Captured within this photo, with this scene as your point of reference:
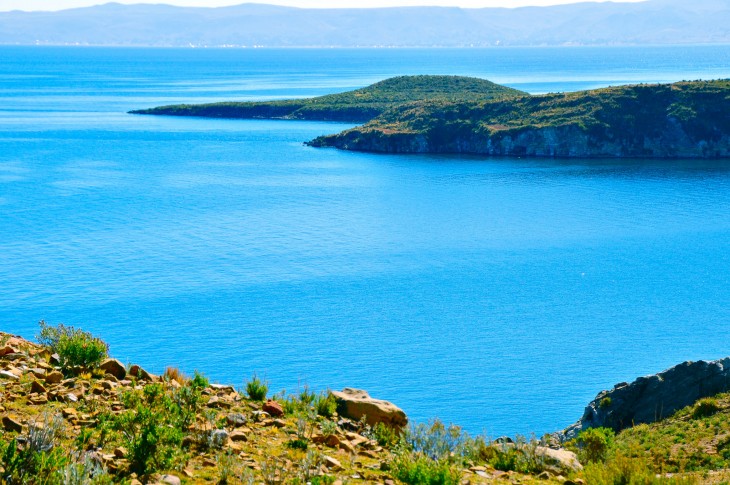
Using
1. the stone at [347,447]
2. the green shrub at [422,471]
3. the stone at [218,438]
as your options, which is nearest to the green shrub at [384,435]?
the stone at [347,447]

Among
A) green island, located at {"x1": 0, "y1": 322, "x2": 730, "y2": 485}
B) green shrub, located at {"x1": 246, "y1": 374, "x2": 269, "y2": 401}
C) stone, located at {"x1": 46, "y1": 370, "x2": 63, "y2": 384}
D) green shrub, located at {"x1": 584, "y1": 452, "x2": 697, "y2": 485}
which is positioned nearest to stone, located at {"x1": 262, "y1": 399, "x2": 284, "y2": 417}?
green island, located at {"x1": 0, "y1": 322, "x2": 730, "y2": 485}

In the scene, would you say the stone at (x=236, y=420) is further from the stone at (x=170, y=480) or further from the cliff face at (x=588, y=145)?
the cliff face at (x=588, y=145)

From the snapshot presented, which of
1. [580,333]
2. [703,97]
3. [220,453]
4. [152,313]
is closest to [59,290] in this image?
[152,313]

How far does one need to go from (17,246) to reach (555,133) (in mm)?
101702

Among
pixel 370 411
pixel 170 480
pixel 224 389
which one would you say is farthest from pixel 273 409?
pixel 170 480

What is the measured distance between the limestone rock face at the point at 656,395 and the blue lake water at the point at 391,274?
9.27 meters

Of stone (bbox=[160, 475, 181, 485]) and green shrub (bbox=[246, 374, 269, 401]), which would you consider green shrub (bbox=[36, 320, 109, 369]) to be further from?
stone (bbox=[160, 475, 181, 485])

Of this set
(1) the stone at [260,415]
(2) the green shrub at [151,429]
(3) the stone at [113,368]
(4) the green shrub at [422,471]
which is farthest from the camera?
(3) the stone at [113,368]

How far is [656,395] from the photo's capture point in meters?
36.2

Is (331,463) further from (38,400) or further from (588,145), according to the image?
(588,145)

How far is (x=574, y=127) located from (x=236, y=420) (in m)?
150

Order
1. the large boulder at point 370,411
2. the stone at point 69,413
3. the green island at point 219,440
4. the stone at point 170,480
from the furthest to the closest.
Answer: the large boulder at point 370,411
the stone at point 69,413
the green island at point 219,440
the stone at point 170,480

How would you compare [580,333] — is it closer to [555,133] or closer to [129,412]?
[129,412]

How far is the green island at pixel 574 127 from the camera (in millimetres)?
161125
